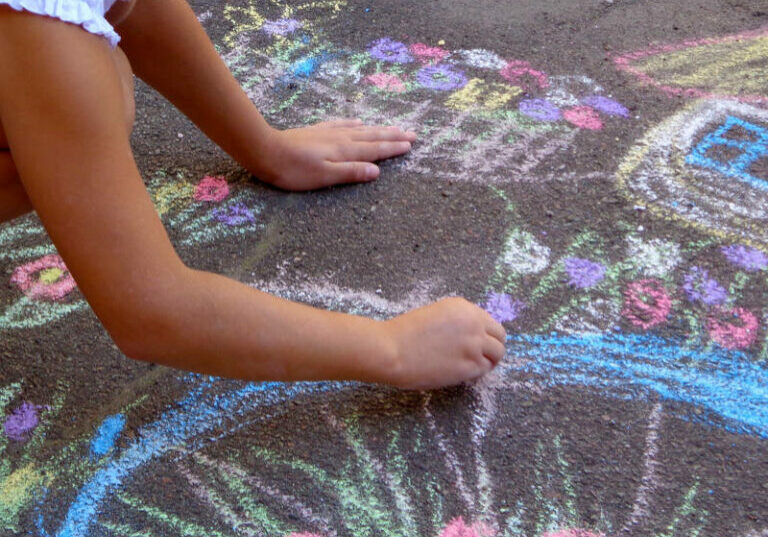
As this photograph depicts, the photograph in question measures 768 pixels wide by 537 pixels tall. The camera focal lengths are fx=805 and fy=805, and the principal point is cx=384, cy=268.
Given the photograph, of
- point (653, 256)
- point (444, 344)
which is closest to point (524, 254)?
point (653, 256)

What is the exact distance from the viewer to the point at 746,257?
4.18 ft

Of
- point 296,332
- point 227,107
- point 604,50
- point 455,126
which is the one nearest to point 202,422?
point 296,332

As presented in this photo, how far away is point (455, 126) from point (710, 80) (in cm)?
55

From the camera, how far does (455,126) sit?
5.24ft

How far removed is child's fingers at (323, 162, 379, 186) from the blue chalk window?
577 mm

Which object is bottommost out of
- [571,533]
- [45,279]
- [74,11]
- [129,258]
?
[571,533]

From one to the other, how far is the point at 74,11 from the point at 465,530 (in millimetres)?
709

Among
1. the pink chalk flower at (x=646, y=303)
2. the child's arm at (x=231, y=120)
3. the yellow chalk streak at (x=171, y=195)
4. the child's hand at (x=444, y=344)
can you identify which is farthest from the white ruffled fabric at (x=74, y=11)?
the pink chalk flower at (x=646, y=303)

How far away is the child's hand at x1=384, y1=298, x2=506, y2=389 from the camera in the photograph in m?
1.05

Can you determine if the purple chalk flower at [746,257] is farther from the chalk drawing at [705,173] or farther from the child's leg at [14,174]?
the child's leg at [14,174]

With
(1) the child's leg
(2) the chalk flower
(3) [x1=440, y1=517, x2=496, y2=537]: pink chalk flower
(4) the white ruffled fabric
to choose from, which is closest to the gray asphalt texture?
(3) [x1=440, y1=517, x2=496, y2=537]: pink chalk flower

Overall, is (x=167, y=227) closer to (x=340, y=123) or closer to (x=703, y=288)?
(x=340, y=123)

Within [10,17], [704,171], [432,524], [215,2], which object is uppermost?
[10,17]

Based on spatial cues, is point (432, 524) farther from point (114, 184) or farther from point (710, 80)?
point (710, 80)
